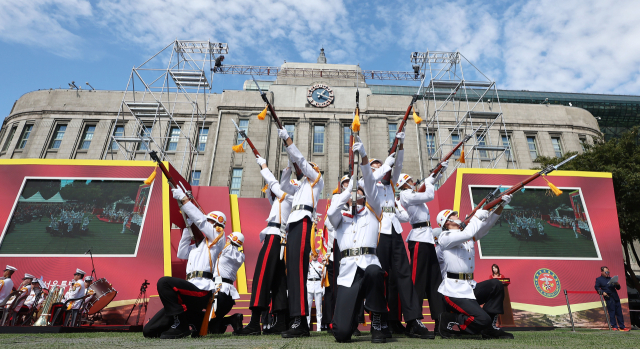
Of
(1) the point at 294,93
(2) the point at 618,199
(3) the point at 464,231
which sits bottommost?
(3) the point at 464,231

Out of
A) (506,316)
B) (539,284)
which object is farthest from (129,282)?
(539,284)

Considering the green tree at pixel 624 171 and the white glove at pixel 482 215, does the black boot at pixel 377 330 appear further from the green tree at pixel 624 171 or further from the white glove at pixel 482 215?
the green tree at pixel 624 171

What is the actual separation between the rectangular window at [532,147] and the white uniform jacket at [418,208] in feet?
72.8

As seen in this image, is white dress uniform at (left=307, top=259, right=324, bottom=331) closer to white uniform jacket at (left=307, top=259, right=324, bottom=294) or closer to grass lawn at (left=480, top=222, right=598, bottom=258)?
white uniform jacket at (left=307, top=259, right=324, bottom=294)

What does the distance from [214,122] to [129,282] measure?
651 inches

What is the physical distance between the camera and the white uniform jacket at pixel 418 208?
641 cm

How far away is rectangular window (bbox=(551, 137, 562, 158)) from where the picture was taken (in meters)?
25.2

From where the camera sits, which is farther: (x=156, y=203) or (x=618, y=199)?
(x=618, y=199)

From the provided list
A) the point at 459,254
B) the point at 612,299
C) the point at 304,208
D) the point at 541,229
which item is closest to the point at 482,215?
the point at 459,254

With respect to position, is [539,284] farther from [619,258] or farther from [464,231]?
[464,231]

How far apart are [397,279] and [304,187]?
6.69ft

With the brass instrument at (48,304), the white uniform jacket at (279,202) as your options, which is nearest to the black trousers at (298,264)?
the white uniform jacket at (279,202)

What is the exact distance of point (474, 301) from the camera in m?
5.24

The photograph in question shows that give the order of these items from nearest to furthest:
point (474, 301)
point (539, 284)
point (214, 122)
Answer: point (474, 301) < point (539, 284) < point (214, 122)
